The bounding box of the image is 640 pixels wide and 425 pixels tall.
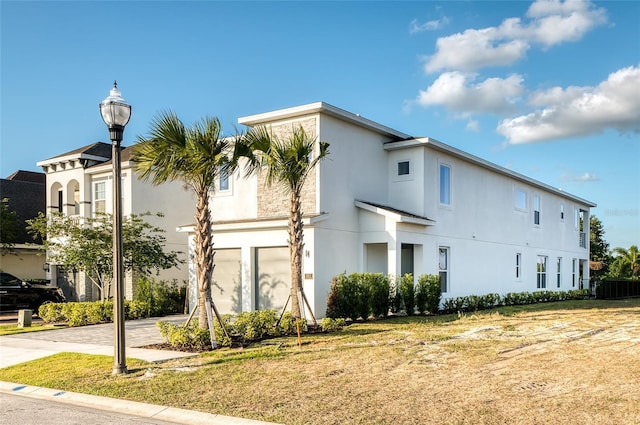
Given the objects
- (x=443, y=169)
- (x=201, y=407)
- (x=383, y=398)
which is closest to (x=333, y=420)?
(x=383, y=398)

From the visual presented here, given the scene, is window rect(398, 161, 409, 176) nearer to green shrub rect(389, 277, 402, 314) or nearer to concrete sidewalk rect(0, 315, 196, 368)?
green shrub rect(389, 277, 402, 314)

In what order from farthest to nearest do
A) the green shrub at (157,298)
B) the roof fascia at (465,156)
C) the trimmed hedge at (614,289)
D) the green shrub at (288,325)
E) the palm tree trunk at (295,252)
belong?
the trimmed hedge at (614,289)
the green shrub at (157,298)
the roof fascia at (465,156)
the palm tree trunk at (295,252)
the green shrub at (288,325)

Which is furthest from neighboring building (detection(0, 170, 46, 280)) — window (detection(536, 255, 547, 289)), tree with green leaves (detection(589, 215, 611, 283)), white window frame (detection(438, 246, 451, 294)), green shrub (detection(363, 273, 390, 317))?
tree with green leaves (detection(589, 215, 611, 283))

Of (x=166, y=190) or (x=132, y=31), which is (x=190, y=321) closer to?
(x=132, y=31)

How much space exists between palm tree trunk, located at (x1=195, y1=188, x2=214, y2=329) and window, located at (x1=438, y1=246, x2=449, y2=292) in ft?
37.5

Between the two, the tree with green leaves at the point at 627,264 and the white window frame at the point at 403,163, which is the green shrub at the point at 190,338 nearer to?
→ the white window frame at the point at 403,163

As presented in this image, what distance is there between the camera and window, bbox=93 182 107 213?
26000 millimetres

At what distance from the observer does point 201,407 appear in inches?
304

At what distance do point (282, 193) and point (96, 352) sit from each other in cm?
869

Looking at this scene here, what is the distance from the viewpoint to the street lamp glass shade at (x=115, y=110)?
10.2m

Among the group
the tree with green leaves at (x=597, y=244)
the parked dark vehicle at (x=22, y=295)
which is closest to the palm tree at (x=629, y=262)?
the tree with green leaves at (x=597, y=244)

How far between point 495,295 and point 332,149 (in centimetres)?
1066

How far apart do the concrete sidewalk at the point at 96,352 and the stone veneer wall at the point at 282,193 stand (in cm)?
486

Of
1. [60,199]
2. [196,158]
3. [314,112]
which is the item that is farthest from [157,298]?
[60,199]
